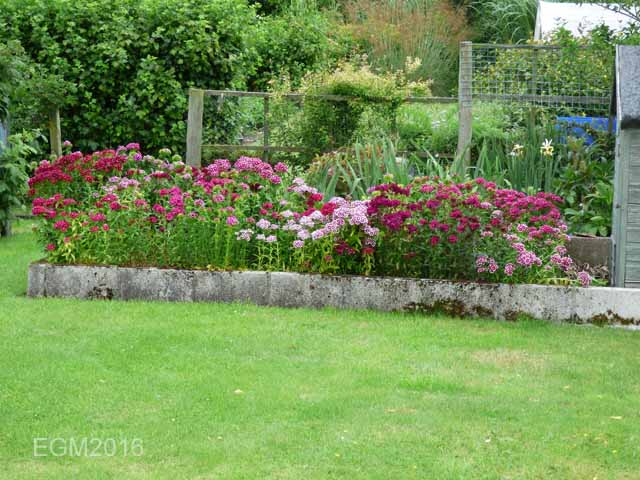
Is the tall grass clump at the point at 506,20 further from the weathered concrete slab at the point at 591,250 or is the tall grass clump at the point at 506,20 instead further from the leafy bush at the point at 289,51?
the weathered concrete slab at the point at 591,250

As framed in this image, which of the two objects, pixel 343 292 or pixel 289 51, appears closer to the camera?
pixel 343 292

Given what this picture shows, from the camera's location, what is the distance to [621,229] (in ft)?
23.6

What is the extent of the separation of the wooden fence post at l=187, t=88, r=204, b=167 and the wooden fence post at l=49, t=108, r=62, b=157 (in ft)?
5.93

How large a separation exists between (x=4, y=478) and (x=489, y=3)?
20.6m

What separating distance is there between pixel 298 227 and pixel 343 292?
579 mm

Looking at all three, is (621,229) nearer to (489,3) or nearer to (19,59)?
(19,59)

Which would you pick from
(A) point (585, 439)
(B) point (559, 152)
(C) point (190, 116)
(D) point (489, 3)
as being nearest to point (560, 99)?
(B) point (559, 152)

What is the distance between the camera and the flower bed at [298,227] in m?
6.95

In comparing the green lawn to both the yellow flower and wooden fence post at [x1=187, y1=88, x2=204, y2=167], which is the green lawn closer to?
the yellow flower

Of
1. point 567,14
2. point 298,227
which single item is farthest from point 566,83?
point 567,14

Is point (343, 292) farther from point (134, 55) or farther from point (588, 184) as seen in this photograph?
point (134, 55)

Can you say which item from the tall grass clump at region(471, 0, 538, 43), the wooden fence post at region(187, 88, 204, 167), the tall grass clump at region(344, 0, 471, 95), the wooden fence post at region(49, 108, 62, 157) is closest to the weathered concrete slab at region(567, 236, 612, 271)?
the wooden fence post at region(187, 88, 204, 167)

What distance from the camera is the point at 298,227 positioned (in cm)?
716

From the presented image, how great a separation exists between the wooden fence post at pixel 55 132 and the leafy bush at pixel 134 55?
633 millimetres
